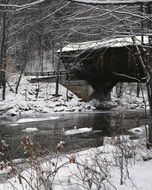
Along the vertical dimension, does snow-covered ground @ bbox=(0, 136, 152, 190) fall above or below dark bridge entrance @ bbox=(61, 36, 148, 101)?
below

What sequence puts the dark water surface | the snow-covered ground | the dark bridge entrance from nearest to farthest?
1. the snow-covered ground
2. the dark water surface
3. the dark bridge entrance

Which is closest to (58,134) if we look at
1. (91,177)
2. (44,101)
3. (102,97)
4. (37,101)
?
(91,177)

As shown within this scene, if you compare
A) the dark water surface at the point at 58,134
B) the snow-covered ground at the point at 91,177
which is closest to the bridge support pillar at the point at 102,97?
the dark water surface at the point at 58,134

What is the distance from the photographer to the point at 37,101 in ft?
110

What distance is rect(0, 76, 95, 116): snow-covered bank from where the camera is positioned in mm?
30156

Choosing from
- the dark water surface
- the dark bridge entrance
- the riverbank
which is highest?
Result: the dark bridge entrance

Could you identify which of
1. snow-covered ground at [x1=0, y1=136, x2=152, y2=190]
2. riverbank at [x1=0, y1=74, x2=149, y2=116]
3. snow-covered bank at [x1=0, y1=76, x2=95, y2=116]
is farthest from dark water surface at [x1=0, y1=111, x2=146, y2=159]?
snow-covered ground at [x1=0, y1=136, x2=152, y2=190]

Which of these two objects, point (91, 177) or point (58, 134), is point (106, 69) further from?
point (91, 177)

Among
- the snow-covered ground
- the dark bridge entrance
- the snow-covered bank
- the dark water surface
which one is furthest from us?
the dark bridge entrance

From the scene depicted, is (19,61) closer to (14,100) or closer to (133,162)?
(14,100)

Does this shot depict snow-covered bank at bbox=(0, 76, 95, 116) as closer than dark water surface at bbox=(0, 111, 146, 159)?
No

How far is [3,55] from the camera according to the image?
31.9 meters

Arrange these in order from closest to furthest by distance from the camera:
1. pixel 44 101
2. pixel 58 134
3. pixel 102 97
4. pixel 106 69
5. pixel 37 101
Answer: pixel 58 134 < pixel 37 101 < pixel 44 101 < pixel 106 69 < pixel 102 97

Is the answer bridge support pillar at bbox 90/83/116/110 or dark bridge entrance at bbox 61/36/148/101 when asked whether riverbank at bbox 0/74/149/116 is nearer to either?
bridge support pillar at bbox 90/83/116/110
